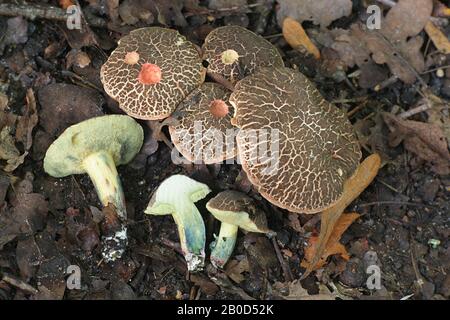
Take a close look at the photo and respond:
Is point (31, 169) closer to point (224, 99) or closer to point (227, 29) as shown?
point (224, 99)

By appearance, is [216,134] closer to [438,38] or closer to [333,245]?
[333,245]

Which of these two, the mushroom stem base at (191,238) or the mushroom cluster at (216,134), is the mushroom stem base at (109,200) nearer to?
the mushroom cluster at (216,134)

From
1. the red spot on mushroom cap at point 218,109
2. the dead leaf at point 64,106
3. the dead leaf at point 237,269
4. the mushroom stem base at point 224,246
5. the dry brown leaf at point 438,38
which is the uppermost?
the dry brown leaf at point 438,38

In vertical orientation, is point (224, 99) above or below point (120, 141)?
above

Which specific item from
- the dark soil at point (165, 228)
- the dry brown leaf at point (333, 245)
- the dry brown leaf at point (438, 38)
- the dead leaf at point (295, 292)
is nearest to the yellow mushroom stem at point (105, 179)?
the dark soil at point (165, 228)

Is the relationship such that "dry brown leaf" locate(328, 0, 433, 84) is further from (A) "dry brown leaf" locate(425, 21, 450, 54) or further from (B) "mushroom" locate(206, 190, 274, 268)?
(B) "mushroom" locate(206, 190, 274, 268)

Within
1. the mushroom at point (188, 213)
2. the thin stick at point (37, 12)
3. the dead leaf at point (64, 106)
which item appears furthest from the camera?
the thin stick at point (37, 12)

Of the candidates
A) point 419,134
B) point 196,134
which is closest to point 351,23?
point 419,134
